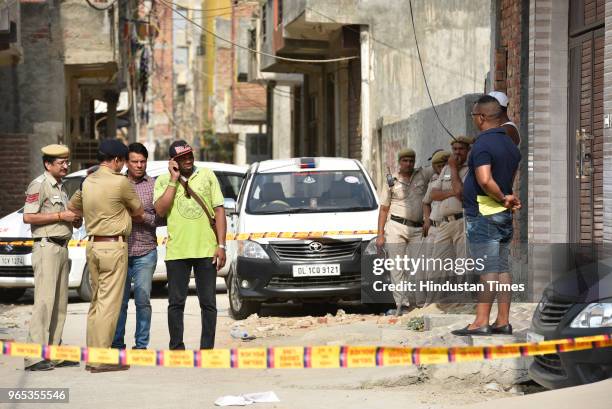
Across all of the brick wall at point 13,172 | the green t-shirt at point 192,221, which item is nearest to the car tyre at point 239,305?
the green t-shirt at point 192,221

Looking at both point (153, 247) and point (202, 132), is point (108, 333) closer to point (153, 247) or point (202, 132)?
point (153, 247)

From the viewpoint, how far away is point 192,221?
9.76 metres

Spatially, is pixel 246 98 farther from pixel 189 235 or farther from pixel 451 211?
pixel 189 235

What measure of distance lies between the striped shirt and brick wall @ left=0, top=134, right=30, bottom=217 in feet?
44.2

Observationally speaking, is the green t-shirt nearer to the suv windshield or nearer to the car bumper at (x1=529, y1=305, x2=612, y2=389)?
the car bumper at (x1=529, y1=305, x2=612, y2=389)

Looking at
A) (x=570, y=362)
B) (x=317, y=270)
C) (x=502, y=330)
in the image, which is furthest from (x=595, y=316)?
(x=317, y=270)

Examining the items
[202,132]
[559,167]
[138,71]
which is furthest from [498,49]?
[202,132]

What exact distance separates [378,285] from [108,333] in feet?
12.8

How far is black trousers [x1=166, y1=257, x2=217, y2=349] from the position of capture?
9.80 metres

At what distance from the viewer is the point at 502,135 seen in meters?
8.50

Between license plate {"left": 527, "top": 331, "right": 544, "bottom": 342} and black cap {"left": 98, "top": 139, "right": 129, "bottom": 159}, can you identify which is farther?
black cap {"left": 98, "top": 139, "right": 129, "bottom": 159}

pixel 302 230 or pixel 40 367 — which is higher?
pixel 302 230

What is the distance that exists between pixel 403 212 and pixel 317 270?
119 centimetres

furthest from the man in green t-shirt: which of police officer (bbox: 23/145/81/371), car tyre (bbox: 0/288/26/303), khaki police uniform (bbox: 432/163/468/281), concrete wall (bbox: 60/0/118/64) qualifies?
concrete wall (bbox: 60/0/118/64)
